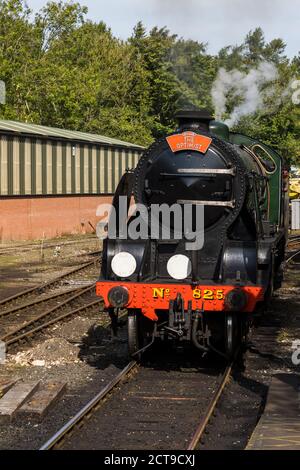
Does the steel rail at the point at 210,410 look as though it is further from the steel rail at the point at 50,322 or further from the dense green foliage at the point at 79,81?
the dense green foliage at the point at 79,81

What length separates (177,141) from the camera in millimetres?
9461

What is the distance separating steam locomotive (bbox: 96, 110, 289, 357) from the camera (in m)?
8.91

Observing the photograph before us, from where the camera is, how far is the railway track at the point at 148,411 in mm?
6652

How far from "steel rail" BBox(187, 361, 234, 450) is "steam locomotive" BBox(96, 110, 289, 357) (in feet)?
1.10

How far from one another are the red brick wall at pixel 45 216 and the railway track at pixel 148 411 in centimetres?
1992

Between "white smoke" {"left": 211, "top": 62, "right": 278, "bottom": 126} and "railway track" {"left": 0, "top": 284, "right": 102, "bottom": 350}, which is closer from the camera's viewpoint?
"railway track" {"left": 0, "top": 284, "right": 102, "bottom": 350}

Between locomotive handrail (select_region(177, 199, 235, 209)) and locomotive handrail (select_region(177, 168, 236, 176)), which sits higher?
locomotive handrail (select_region(177, 168, 236, 176))

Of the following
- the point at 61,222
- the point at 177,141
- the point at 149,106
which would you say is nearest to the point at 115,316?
the point at 177,141

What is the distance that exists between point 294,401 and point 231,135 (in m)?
5.56

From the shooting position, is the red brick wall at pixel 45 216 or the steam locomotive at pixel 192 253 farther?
the red brick wall at pixel 45 216

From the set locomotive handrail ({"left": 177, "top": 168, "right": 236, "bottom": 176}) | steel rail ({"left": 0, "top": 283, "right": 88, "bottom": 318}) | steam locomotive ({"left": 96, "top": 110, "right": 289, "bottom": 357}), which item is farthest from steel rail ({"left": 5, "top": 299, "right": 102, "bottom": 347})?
locomotive handrail ({"left": 177, "top": 168, "right": 236, "bottom": 176})

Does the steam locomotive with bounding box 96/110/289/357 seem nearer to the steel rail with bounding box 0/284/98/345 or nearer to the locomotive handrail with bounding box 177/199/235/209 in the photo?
the locomotive handrail with bounding box 177/199/235/209

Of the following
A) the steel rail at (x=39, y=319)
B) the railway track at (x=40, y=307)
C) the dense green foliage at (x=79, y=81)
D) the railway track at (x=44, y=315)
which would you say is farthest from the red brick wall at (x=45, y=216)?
the steel rail at (x=39, y=319)

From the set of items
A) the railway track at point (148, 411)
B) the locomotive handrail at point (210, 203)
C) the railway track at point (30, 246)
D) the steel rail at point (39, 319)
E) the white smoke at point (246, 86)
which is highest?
the white smoke at point (246, 86)
